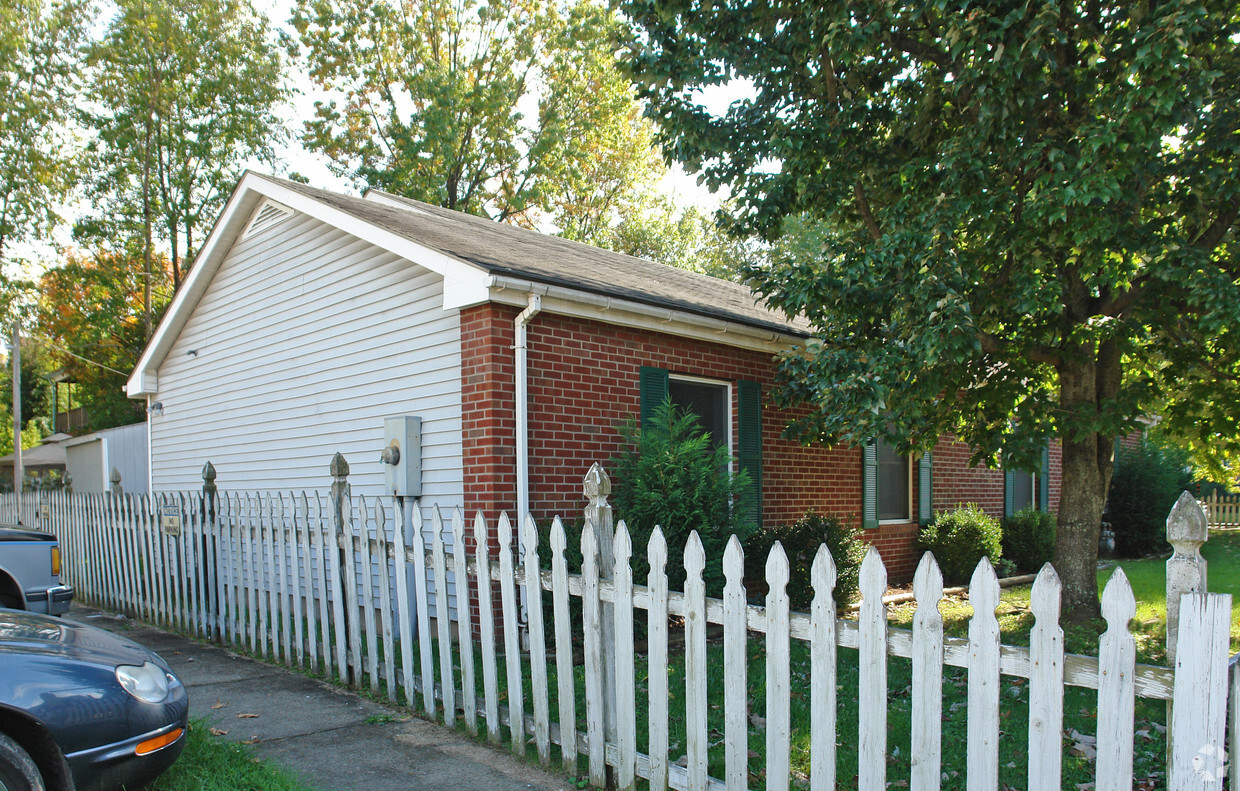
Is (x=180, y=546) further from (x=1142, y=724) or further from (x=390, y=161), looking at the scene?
(x=390, y=161)

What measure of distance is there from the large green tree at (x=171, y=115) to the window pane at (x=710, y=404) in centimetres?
2339

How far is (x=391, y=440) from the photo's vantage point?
26.2 ft

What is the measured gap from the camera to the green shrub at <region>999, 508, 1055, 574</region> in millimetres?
13508

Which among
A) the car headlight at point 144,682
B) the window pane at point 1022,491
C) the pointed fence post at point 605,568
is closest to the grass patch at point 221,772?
the car headlight at point 144,682

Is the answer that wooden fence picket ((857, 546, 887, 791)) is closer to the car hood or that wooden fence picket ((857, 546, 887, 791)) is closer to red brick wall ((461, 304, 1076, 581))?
the car hood

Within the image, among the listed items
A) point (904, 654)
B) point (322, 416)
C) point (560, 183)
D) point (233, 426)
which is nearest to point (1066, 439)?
point (904, 654)

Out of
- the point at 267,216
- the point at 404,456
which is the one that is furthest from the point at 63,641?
the point at 267,216

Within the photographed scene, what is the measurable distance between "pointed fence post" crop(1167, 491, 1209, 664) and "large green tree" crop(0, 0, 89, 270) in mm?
32207

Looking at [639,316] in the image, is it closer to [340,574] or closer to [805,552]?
[805,552]

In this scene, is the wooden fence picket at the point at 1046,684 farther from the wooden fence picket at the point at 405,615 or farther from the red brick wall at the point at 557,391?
the red brick wall at the point at 557,391

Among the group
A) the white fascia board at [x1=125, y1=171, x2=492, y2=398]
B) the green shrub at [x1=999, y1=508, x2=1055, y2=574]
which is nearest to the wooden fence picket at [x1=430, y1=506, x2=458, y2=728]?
the white fascia board at [x1=125, y1=171, x2=492, y2=398]

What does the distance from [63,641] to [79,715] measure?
1.79 ft

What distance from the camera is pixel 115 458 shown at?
20.7m

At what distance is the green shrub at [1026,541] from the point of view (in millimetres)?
13508
